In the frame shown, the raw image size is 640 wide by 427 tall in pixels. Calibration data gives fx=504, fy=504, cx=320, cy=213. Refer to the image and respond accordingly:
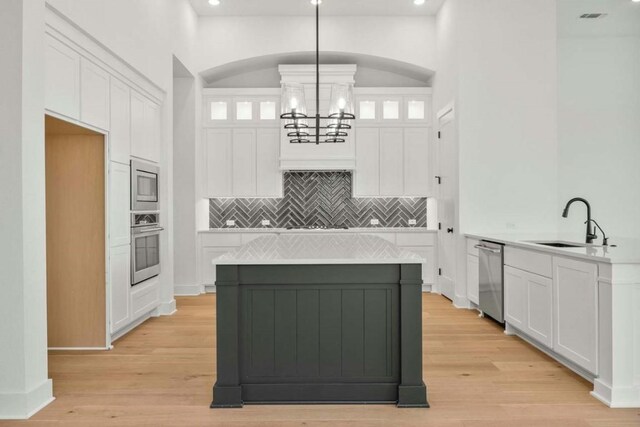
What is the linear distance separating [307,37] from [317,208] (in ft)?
7.96

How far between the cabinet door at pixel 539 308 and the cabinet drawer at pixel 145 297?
3561 mm

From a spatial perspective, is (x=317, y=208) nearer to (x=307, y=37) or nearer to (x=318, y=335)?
(x=307, y=37)

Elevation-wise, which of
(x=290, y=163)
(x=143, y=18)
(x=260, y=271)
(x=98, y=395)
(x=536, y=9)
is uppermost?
(x=536, y=9)

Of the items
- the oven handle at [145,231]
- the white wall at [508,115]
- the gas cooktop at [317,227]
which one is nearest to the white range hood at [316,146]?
the gas cooktop at [317,227]

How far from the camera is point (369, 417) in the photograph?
2.87 meters

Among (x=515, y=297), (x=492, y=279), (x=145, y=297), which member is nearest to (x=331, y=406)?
(x=515, y=297)

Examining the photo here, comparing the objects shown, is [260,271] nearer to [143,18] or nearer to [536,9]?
[143,18]

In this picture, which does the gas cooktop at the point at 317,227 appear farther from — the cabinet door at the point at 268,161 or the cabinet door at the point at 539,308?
the cabinet door at the point at 539,308

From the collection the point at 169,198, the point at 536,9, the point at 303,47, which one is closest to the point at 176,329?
the point at 169,198

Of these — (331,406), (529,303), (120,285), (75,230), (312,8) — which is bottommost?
(331,406)

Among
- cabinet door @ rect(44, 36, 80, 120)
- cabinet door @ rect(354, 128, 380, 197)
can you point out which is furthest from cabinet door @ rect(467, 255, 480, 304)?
cabinet door @ rect(44, 36, 80, 120)

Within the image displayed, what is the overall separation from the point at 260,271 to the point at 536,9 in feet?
15.5

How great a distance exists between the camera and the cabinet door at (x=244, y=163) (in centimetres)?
723

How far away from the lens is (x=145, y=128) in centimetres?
518
